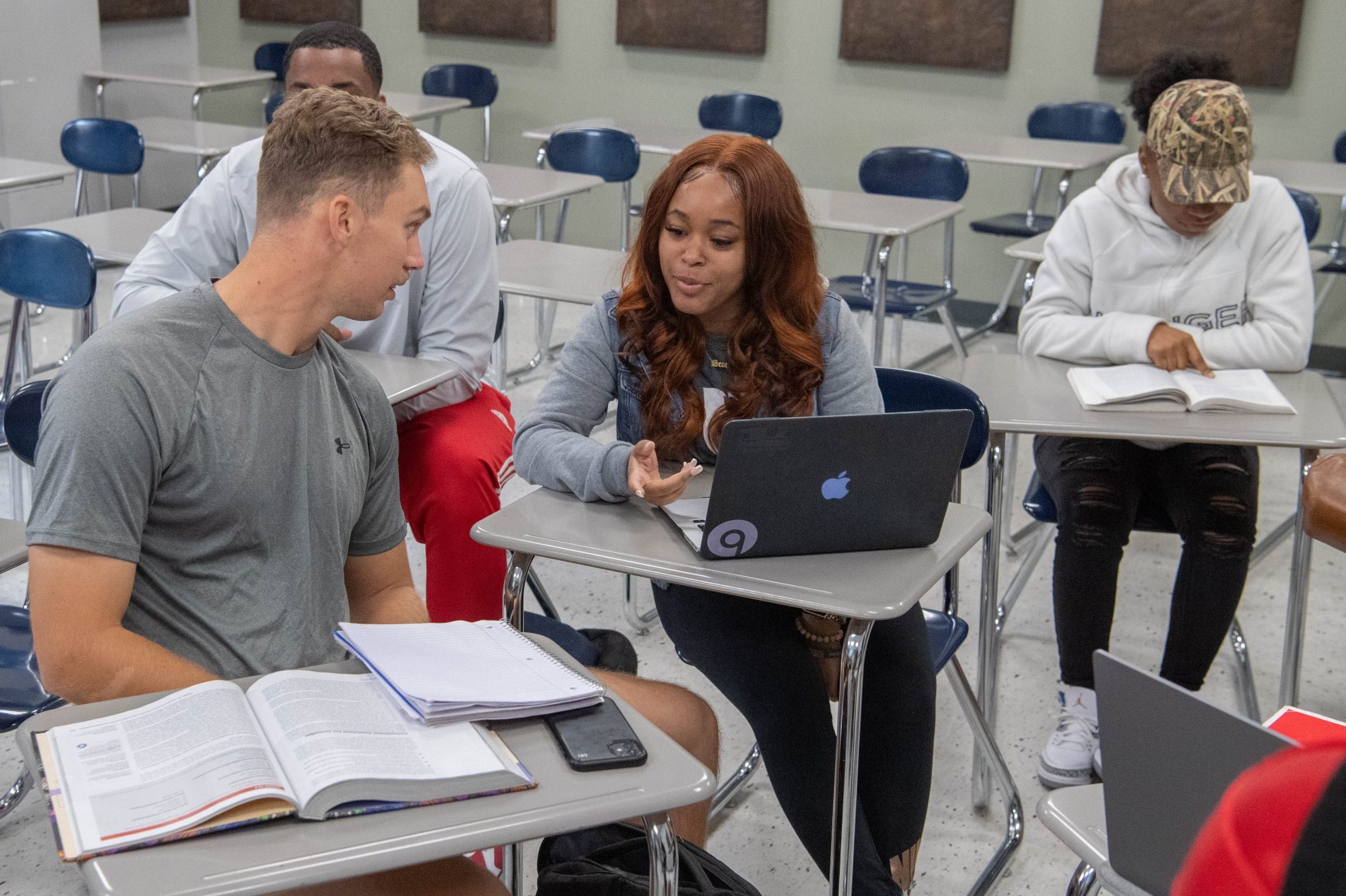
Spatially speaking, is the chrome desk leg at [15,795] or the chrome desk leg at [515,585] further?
the chrome desk leg at [15,795]

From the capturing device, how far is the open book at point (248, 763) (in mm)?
1013

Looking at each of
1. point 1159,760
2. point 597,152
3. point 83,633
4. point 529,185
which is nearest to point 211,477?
point 83,633

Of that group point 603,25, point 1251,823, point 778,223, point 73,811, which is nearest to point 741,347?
point 778,223

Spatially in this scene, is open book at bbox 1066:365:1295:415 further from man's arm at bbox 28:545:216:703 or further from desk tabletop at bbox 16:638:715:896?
man's arm at bbox 28:545:216:703

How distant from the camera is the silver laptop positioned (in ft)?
2.71

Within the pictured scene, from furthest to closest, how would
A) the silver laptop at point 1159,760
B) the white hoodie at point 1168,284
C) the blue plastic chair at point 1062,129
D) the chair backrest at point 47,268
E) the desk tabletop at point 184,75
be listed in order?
1. the desk tabletop at point 184,75
2. the blue plastic chair at point 1062,129
3. the chair backrest at point 47,268
4. the white hoodie at point 1168,284
5. the silver laptop at point 1159,760

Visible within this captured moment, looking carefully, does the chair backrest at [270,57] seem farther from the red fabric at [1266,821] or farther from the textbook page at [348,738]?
the red fabric at [1266,821]

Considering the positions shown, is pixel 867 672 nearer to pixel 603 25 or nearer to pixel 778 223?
pixel 778 223

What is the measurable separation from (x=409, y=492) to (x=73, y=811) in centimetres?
145

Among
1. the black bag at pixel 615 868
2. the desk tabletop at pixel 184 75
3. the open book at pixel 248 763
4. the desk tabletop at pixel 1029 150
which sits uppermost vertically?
the desk tabletop at pixel 184 75

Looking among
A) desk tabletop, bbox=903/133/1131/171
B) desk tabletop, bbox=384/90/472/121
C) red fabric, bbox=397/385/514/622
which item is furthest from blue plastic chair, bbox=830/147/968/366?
desk tabletop, bbox=384/90/472/121

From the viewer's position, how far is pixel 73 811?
1.01 meters

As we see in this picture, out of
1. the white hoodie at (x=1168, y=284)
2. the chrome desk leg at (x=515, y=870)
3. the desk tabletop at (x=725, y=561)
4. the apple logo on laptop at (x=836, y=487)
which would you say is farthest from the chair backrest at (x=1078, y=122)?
the chrome desk leg at (x=515, y=870)

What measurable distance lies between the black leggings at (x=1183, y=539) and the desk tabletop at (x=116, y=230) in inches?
90.2
